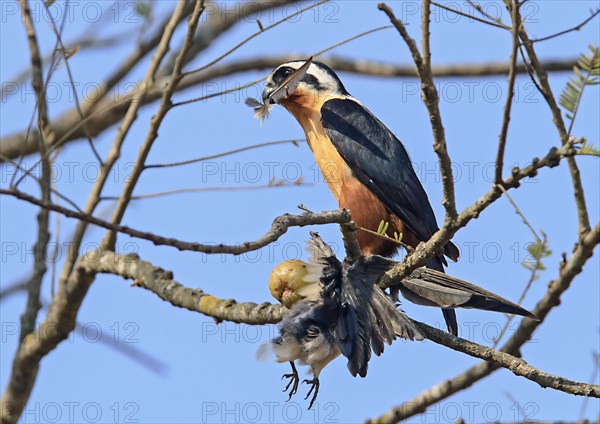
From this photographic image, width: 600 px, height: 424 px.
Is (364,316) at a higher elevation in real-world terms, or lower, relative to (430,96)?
lower

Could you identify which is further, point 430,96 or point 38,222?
point 38,222

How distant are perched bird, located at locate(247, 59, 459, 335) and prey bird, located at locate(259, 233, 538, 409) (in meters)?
1.36

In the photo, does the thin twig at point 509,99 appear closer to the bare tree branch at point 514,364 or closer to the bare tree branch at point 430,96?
the bare tree branch at point 430,96

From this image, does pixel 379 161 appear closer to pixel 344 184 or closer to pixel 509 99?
pixel 344 184

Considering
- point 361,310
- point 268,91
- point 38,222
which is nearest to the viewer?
point 361,310

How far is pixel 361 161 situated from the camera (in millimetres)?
5531

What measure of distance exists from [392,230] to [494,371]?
135 centimetres

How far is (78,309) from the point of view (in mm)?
4301

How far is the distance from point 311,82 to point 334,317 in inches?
107

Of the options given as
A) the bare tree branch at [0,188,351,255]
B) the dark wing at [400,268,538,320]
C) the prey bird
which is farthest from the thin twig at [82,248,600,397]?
the bare tree branch at [0,188,351,255]

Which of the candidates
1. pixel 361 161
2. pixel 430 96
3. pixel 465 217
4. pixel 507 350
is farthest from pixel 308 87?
pixel 430 96

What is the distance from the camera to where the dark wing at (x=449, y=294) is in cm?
358

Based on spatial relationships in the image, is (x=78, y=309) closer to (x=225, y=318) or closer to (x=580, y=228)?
(x=225, y=318)

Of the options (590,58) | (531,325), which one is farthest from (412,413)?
(590,58)
